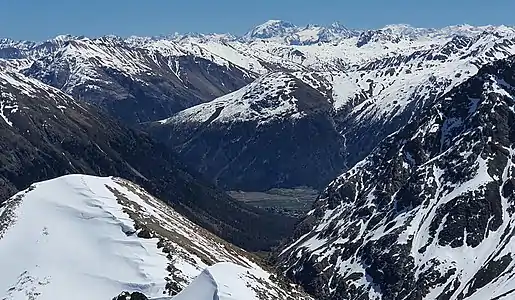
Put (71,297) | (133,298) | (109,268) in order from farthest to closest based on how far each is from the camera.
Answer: (109,268) → (71,297) → (133,298)

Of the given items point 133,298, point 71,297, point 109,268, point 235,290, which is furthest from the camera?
point 109,268

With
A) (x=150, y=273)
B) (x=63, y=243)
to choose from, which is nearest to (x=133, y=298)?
(x=150, y=273)

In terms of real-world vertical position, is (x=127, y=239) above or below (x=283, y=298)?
above

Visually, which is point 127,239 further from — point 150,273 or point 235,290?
point 235,290

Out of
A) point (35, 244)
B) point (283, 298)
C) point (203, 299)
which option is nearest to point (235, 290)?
point (203, 299)

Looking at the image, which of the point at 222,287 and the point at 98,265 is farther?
the point at 98,265

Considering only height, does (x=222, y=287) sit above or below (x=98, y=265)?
above

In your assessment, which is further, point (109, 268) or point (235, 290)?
point (109, 268)

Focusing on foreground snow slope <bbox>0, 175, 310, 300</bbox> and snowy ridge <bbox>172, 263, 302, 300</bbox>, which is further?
foreground snow slope <bbox>0, 175, 310, 300</bbox>

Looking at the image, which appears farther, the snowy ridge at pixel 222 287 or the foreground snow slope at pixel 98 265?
the foreground snow slope at pixel 98 265
